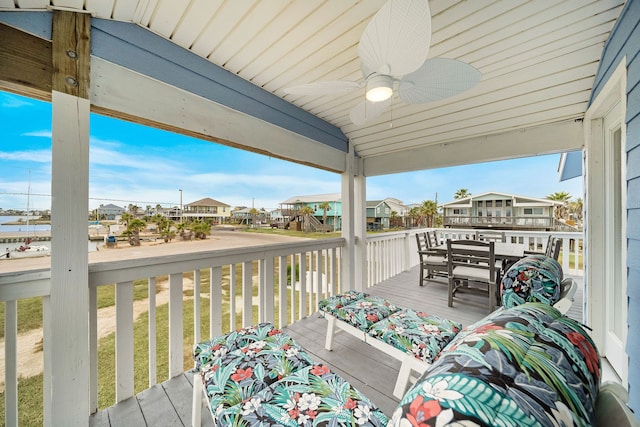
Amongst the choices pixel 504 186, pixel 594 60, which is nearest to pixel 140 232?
pixel 594 60

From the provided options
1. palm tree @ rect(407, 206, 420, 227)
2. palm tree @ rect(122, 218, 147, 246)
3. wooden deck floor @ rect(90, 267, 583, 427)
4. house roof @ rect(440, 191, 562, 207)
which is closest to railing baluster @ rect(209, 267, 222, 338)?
wooden deck floor @ rect(90, 267, 583, 427)

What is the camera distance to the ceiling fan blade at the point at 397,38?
100 cm

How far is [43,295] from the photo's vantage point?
1.34m

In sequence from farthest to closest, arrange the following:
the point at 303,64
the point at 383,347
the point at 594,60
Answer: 1. the point at 303,64
2. the point at 594,60
3. the point at 383,347

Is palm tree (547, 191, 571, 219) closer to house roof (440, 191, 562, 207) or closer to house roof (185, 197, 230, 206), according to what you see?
house roof (440, 191, 562, 207)

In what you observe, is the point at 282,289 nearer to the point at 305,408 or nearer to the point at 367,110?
the point at 305,408

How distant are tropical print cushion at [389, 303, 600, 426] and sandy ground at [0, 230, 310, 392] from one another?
6.36 feet

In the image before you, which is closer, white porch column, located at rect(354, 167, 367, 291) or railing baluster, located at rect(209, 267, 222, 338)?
railing baluster, located at rect(209, 267, 222, 338)

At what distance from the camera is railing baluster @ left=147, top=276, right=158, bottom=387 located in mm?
1762

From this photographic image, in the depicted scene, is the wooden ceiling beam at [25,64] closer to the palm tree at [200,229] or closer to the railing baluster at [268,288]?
the palm tree at [200,229]

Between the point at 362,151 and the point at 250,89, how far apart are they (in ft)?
6.16

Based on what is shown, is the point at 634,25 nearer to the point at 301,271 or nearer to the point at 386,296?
the point at 301,271

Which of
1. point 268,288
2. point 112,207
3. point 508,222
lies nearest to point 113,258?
point 112,207

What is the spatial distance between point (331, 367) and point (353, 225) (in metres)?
1.95
